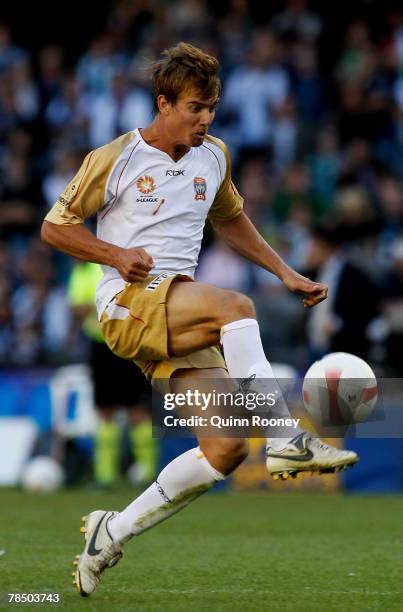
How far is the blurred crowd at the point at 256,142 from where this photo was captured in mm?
13375

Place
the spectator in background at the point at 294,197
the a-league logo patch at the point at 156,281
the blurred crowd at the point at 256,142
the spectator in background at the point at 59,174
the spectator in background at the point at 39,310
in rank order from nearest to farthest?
1. the a-league logo patch at the point at 156,281
2. the blurred crowd at the point at 256,142
3. the spectator in background at the point at 39,310
4. the spectator in background at the point at 294,197
5. the spectator in background at the point at 59,174

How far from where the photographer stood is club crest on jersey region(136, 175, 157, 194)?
583 cm

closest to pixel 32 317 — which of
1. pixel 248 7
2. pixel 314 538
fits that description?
pixel 248 7

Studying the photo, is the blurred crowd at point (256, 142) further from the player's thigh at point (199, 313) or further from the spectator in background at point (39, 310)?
the player's thigh at point (199, 313)

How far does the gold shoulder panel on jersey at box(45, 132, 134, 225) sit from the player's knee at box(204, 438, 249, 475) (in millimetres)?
1132

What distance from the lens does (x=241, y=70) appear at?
15.6 meters

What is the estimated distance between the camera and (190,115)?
570 centimetres

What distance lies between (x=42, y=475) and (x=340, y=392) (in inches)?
275

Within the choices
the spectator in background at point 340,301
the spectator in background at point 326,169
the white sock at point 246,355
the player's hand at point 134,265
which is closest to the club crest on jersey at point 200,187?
the player's hand at point 134,265

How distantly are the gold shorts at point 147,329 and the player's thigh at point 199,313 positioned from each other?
1.5 inches

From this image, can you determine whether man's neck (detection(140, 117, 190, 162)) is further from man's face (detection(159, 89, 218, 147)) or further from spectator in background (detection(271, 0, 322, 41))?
spectator in background (detection(271, 0, 322, 41))

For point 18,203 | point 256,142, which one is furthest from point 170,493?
point 18,203

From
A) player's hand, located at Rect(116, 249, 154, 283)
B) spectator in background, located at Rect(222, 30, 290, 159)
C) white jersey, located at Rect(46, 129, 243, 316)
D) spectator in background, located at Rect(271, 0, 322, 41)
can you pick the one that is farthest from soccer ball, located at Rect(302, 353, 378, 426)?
spectator in background, located at Rect(271, 0, 322, 41)

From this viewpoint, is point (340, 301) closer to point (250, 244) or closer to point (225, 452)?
point (250, 244)
